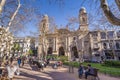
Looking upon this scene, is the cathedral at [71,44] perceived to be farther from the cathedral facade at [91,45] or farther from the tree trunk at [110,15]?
the tree trunk at [110,15]

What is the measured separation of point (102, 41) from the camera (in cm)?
4975

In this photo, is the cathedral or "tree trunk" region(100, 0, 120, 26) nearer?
"tree trunk" region(100, 0, 120, 26)

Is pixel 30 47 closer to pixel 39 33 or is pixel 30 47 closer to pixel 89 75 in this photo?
pixel 39 33

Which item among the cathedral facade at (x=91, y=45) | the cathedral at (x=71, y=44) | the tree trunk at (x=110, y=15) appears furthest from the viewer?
the cathedral facade at (x=91, y=45)

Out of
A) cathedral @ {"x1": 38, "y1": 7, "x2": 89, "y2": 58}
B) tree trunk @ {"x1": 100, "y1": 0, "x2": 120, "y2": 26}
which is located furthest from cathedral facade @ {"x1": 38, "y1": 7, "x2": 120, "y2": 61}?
tree trunk @ {"x1": 100, "y1": 0, "x2": 120, "y2": 26}

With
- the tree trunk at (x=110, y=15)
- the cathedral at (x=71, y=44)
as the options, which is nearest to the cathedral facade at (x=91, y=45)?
the cathedral at (x=71, y=44)

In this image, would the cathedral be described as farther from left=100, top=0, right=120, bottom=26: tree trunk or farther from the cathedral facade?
left=100, top=0, right=120, bottom=26: tree trunk

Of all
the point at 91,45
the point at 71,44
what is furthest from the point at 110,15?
the point at 71,44

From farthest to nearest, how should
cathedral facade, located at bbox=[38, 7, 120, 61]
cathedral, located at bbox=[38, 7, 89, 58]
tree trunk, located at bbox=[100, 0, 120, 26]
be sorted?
1. cathedral facade, located at bbox=[38, 7, 120, 61]
2. cathedral, located at bbox=[38, 7, 89, 58]
3. tree trunk, located at bbox=[100, 0, 120, 26]

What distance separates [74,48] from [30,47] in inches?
1368

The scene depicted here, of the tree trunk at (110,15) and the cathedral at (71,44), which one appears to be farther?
the cathedral at (71,44)

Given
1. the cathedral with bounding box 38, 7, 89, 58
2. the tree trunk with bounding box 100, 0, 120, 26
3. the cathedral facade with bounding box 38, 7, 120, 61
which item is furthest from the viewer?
the cathedral facade with bounding box 38, 7, 120, 61

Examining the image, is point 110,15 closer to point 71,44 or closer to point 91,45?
Answer: point 91,45

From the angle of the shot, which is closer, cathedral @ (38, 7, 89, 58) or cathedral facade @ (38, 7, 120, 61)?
cathedral @ (38, 7, 89, 58)
